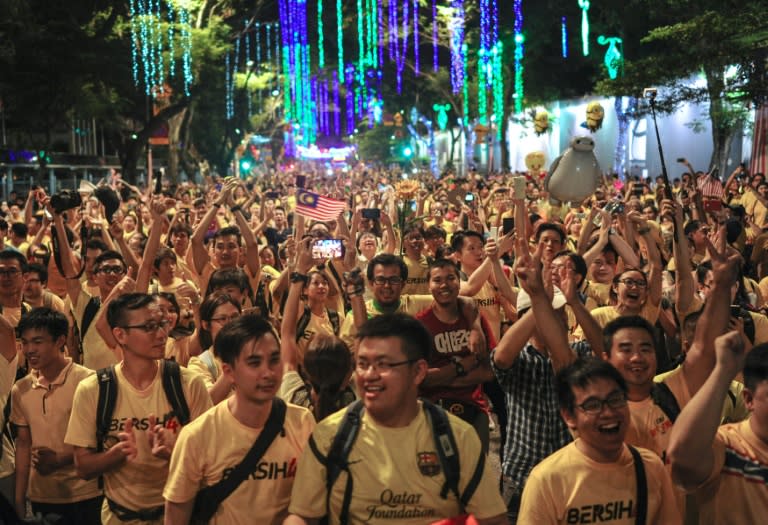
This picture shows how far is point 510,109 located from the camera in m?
40.9

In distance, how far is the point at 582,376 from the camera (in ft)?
12.1

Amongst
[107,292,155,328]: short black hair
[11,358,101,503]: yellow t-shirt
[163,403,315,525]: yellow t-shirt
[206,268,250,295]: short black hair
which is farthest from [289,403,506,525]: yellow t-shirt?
[206,268,250,295]: short black hair

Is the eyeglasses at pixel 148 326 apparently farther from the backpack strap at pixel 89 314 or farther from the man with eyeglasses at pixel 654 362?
the backpack strap at pixel 89 314

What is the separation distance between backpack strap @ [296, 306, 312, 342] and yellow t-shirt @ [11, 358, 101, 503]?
5.21 feet

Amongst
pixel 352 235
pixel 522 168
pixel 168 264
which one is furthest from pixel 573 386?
pixel 522 168

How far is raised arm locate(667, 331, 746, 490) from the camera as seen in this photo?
3205 mm

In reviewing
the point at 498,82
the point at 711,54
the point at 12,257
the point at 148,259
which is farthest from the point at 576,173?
the point at 498,82

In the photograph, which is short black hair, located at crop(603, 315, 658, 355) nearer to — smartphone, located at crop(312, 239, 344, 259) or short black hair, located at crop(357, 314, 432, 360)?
short black hair, located at crop(357, 314, 432, 360)

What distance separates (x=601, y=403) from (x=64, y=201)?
5866 mm

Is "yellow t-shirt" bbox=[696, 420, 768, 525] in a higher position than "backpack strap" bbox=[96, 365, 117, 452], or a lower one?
lower

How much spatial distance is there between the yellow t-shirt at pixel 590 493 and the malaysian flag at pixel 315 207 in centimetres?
615

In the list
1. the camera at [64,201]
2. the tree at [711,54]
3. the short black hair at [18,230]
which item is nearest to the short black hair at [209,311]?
the camera at [64,201]

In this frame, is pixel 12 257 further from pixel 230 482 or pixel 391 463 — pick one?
pixel 391 463

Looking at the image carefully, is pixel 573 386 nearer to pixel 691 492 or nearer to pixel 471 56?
pixel 691 492
